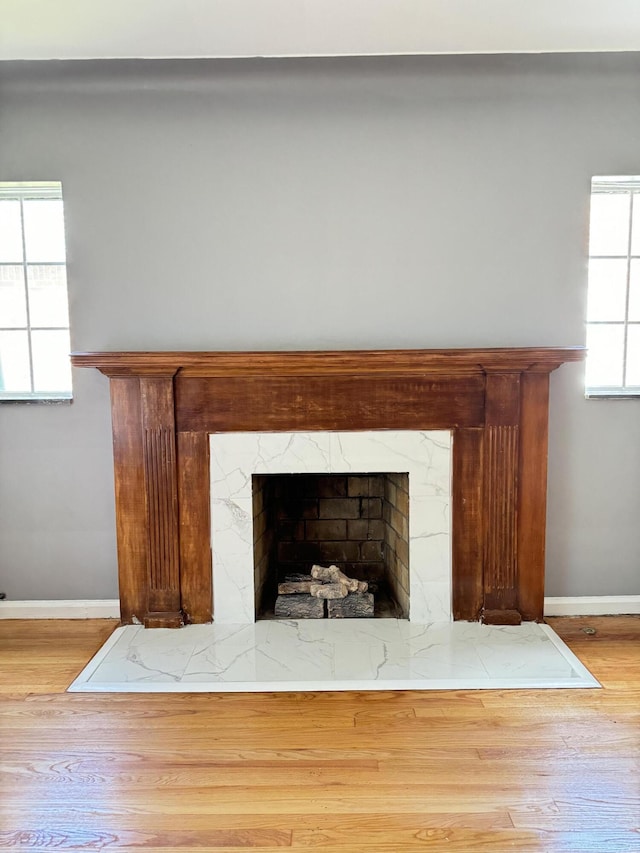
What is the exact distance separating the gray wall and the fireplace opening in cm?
82

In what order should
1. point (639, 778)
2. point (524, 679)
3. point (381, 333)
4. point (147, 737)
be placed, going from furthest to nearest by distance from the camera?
1. point (381, 333)
2. point (524, 679)
3. point (147, 737)
4. point (639, 778)

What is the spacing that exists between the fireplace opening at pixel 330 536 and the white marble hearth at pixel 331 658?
241mm

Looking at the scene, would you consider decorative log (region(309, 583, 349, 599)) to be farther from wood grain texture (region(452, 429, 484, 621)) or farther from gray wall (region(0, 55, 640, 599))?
gray wall (region(0, 55, 640, 599))

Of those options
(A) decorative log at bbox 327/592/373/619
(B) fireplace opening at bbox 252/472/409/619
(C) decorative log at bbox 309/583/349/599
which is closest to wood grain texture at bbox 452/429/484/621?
(B) fireplace opening at bbox 252/472/409/619

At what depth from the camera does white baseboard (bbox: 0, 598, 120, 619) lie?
10.6 ft

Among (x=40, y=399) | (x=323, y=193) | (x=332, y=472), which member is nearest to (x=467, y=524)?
(x=332, y=472)

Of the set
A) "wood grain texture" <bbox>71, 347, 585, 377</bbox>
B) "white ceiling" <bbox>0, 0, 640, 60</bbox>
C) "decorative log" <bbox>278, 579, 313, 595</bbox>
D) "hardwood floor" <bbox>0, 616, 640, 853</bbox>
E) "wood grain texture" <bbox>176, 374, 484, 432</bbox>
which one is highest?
"white ceiling" <bbox>0, 0, 640, 60</bbox>

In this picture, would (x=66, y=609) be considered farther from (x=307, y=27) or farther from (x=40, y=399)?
(x=307, y=27)

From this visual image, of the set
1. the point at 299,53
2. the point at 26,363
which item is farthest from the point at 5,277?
the point at 299,53

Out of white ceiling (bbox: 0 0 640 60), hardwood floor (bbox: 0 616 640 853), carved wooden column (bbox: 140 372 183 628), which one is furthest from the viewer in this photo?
carved wooden column (bbox: 140 372 183 628)

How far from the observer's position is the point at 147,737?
2.20 m

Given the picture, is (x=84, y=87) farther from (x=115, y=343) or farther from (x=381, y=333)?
(x=381, y=333)

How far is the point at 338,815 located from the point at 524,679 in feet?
3.45

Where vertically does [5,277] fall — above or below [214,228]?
Result: below
